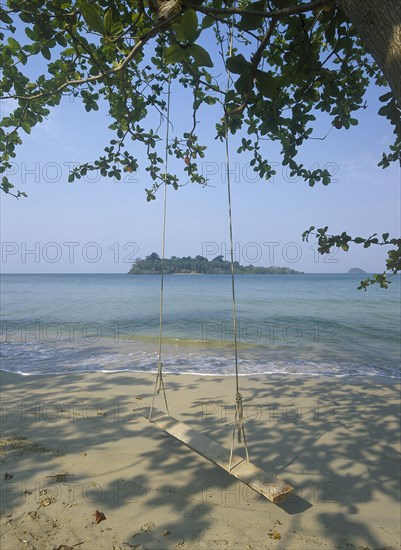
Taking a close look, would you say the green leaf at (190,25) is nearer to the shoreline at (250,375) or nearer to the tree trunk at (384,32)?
the tree trunk at (384,32)

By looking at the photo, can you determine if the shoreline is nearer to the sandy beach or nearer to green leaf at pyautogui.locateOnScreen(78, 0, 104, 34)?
the sandy beach

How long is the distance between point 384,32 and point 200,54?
70 centimetres

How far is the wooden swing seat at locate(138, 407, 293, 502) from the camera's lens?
2369mm

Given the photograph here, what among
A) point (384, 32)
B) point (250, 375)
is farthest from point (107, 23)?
point (250, 375)

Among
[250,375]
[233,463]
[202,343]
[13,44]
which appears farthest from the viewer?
[202,343]

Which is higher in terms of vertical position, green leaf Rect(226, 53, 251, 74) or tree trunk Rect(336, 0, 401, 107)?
green leaf Rect(226, 53, 251, 74)

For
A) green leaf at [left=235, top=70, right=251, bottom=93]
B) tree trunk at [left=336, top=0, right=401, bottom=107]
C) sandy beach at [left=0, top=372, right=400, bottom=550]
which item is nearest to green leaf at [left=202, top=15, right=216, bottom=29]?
green leaf at [left=235, top=70, right=251, bottom=93]

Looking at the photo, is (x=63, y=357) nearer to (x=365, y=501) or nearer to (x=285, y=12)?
(x=365, y=501)

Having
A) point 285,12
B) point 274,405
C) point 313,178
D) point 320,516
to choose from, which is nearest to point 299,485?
point 320,516

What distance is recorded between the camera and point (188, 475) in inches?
132

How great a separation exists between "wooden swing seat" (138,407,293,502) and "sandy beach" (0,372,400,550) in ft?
0.63

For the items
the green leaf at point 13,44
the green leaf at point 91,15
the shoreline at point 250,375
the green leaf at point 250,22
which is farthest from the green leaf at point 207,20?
the shoreline at point 250,375

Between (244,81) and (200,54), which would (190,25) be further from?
(244,81)

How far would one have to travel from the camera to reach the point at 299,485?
3381mm
